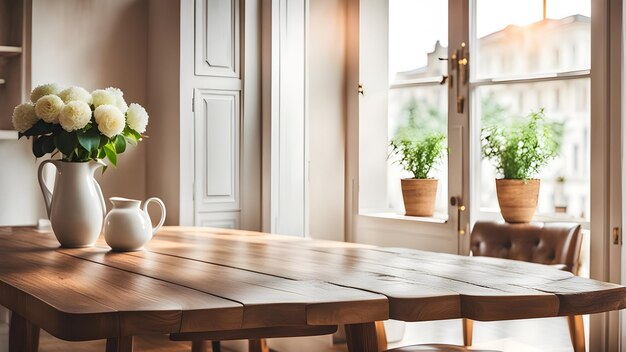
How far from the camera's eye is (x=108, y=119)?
99.8 inches

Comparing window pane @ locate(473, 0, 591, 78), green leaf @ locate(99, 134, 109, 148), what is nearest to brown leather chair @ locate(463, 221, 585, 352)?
window pane @ locate(473, 0, 591, 78)

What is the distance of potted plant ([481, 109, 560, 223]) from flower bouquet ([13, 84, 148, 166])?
2.05 metres

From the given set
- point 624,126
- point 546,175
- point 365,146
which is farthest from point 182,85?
point 624,126

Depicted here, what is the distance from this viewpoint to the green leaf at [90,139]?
255cm

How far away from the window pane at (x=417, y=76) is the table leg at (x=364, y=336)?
7.91 ft

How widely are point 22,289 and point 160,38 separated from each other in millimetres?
3018

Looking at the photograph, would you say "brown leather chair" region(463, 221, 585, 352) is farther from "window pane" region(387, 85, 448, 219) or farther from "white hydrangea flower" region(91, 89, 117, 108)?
"white hydrangea flower" region(91, 89, 117, 108)

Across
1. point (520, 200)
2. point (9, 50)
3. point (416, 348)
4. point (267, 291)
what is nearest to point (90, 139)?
point (267, 291)

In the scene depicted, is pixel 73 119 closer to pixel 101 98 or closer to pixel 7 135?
pixel 101 98

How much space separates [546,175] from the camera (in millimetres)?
4051

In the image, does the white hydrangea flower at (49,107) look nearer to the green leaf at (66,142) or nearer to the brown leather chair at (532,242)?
the green leaf at (66,142)

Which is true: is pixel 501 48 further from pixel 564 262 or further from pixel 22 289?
pixel 22 289

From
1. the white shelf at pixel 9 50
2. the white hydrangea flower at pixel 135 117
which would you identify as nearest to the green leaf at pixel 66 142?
the white hydrangea flower at pixel 135 117

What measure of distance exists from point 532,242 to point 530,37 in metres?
1.14
